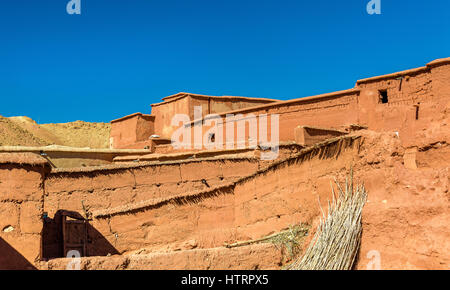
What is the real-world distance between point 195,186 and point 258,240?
16.4 feet

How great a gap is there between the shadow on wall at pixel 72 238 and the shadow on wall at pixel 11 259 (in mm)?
2560

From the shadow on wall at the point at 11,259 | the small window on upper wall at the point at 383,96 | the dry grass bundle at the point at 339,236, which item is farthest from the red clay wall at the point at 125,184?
the small window on upper wall at the point at 383,96

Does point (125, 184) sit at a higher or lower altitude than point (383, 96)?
lower

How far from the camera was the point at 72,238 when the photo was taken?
12484 millimetres

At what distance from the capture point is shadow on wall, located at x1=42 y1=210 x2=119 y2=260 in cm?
1238

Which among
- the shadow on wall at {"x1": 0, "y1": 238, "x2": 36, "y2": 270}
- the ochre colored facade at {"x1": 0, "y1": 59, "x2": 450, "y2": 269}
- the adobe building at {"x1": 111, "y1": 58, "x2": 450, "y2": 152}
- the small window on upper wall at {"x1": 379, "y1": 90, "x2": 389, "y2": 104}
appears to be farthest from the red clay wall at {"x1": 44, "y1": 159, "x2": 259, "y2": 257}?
the small window on upper wall at {"x1": 379, "y1": 90, "x2": 389, "y2": 104}

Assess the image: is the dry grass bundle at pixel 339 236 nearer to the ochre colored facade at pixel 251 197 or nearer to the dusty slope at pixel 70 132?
the ochre colored facade at pixel 251 197

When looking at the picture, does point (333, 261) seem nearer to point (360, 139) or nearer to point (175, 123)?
point (360, 139)

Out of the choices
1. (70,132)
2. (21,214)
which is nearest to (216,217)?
(21,214)

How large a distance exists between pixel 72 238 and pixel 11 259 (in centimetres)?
285

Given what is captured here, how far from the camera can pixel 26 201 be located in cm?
1023

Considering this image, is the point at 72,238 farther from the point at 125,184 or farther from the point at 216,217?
the point at 216,217

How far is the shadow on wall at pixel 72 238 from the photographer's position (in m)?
12.4

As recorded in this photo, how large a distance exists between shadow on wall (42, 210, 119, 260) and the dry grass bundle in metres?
5.08
